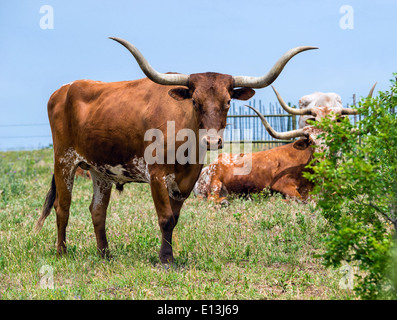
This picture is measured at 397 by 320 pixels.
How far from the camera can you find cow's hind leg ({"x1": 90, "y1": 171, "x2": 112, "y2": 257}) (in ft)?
20.0

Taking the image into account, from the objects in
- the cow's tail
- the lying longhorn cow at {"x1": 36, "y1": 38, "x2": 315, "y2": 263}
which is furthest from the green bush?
the cow's tail

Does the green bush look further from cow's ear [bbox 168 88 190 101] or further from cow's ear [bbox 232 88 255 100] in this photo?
cow's ear [bbox 168 88 190 101]

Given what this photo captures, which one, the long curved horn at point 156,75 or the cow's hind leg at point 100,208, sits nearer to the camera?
the long curved horn at point 156,75

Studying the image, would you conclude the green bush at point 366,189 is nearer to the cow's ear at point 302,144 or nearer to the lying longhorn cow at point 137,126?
the lying longhorn cow at point 137,126

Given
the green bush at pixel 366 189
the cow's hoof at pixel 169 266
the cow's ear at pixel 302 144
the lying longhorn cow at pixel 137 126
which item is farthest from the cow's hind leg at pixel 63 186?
the cow's ear at pixel 302 144

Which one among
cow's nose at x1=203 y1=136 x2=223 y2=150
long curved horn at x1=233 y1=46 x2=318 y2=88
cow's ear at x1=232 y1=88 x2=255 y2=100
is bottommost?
cow's nose at x1=203 y1=136 x2=223 y2=150

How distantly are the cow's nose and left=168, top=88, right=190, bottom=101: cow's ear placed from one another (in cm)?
68

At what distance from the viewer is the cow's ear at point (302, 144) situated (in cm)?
909

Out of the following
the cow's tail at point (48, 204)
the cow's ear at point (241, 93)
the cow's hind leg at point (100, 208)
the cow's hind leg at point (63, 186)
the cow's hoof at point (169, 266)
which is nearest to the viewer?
the cow's hoof at point (169, 266)

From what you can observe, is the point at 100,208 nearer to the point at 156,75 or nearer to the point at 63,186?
the point at 63,186

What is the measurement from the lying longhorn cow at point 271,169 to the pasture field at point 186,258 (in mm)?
550
